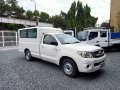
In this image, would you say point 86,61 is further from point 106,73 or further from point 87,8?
point 87,8

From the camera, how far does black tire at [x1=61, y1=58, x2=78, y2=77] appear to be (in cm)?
563

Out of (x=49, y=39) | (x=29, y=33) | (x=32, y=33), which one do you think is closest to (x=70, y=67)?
(x=49, y=39)

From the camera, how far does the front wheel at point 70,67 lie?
5633mm

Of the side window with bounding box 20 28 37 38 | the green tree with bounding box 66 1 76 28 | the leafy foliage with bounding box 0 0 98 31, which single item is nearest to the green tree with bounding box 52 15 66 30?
the leafy foliage with bounding box 0 0 98 31

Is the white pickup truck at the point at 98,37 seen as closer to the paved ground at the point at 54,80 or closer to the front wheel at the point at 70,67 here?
the paved ground at the point at 54,80

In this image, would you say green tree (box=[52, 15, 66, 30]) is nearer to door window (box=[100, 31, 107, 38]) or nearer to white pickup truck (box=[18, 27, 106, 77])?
door window (box=[100, 31, 107, 38])

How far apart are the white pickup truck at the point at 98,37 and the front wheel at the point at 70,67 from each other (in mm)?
4957

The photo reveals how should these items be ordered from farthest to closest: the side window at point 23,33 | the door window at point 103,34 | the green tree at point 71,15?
the green tree at point 71,15, the door window at point 103,34, the side window at point 23,33

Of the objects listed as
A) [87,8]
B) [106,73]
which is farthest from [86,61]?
[87,8]

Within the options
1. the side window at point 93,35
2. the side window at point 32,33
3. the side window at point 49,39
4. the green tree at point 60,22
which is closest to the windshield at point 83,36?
the side window at point 93,35

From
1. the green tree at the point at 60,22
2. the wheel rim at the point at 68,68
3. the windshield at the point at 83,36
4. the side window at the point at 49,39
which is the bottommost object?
the wheel rim at the point at 68,68

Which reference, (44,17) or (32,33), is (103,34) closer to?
(32,33)

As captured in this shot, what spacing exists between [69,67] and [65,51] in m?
0.65

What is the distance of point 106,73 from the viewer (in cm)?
624
